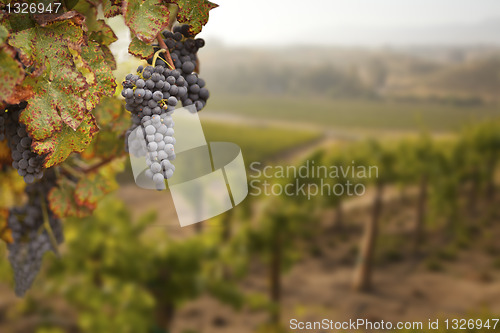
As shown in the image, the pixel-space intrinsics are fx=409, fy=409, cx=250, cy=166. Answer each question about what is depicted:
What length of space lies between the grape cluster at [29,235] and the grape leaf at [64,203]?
5 cm

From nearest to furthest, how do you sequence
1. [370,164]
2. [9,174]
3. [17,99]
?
1. [17,99]
2. [9,174]
3. [370,164]

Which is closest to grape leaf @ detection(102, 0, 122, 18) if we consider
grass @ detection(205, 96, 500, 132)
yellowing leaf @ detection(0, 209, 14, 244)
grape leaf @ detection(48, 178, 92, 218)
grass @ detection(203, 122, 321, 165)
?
grape leaf @ detection(48, 178, 92, 218)

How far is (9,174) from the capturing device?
0.72m

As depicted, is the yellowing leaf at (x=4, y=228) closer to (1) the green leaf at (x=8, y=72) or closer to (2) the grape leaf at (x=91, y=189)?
(2) the grape leaf at (x=91, y=189)

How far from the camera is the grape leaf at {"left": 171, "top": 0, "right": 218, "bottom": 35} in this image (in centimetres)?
41

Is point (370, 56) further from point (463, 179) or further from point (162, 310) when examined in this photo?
point (162, 310)

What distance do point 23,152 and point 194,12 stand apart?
246mm

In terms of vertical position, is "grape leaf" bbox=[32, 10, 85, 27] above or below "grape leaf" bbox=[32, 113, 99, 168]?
above

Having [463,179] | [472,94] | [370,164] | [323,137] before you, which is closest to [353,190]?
[370,164]

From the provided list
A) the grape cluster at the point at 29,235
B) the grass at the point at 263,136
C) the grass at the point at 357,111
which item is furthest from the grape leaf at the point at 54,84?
the grass at the point at 263,136

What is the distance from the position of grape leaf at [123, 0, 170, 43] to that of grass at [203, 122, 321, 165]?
9671mm

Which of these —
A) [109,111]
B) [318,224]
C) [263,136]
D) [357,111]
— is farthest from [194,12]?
[357,111]

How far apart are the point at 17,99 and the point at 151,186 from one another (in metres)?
0.18

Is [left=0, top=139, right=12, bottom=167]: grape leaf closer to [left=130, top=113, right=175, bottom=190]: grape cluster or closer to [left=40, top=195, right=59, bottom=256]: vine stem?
[left=40, top=195, right=59, bottom=256]: vine stem
